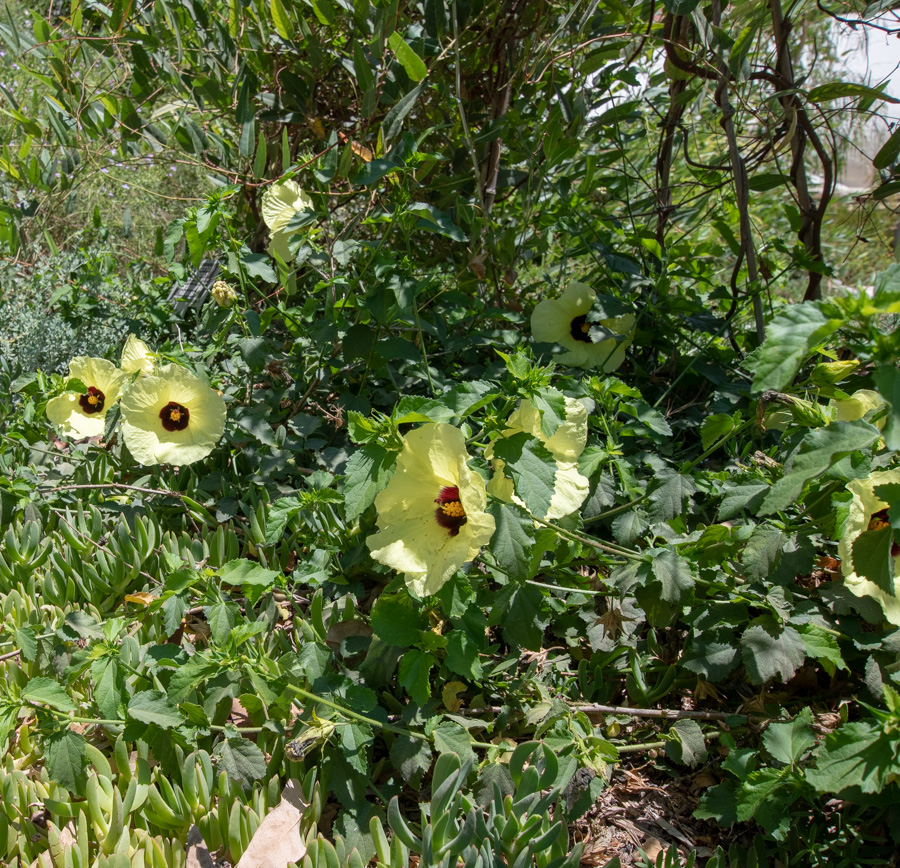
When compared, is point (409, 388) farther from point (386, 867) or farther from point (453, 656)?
point (386, 867)

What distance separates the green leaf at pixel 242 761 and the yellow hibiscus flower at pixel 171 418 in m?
0.79

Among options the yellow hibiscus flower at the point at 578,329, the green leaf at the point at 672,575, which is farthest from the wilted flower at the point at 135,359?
the green leaf at the point at 672,575

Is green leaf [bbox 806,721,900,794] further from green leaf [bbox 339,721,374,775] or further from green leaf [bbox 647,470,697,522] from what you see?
green leaf [bbox 339,721,374,775]

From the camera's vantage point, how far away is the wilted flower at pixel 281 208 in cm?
205

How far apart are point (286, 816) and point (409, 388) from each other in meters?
1.30

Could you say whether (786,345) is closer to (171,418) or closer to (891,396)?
(891,396)

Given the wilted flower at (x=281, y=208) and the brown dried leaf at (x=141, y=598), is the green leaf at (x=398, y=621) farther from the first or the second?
the wilted flower at (x=281, y=208)

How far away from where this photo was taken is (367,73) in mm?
1924

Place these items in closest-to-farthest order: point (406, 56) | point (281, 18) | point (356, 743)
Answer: point (356, 743), point (406, 56), point (281, 18)

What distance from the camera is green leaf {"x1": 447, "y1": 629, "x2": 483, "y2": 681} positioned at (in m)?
1.36

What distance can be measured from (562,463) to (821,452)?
1.68 feet

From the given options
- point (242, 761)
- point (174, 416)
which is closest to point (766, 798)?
point (242, 761)

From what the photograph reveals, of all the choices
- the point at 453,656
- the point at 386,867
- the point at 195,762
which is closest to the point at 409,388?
the point at 453,656

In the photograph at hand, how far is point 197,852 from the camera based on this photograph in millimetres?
1331
